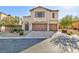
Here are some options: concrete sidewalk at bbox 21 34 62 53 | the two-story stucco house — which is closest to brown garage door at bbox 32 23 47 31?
the two-story stucco house

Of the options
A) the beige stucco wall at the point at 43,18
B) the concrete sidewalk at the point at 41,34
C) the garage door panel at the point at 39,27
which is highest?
the beige stucco wall at the point at 43,18

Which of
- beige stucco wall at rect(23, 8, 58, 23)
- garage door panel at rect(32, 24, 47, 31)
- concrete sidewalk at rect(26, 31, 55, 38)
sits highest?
beige stucco wall at rect(23, 8, 58, 23)

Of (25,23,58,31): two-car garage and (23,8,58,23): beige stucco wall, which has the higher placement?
(23,8,58,23): beige stucco wall

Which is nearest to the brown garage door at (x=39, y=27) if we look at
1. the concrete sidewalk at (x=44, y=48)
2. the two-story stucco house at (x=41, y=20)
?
the two-story stucco house at (x=41, y=20)

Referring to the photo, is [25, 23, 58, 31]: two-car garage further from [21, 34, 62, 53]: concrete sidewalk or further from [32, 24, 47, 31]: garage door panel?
[21, 34, 62, 53]: concrete sidewalk

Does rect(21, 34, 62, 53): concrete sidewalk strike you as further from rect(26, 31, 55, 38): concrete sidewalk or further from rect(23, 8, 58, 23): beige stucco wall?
rect(23, 8, 58, 23): beige stucco wall

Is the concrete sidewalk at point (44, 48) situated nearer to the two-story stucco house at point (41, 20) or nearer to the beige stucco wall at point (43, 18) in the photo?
the two-story stucco house at point (41, 20)

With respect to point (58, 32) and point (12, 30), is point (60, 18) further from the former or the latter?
point (12, 30)

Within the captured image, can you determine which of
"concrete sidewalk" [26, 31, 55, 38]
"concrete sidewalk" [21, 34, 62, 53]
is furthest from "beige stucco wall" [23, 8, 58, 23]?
"concrete sidewalk" [21, 34, 62, 53]

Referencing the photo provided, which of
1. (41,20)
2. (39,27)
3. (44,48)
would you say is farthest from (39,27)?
(44,48)

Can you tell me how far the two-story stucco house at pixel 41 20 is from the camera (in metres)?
3.54

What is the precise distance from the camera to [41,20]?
359 cm

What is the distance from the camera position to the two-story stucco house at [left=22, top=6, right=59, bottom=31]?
3.54 m
